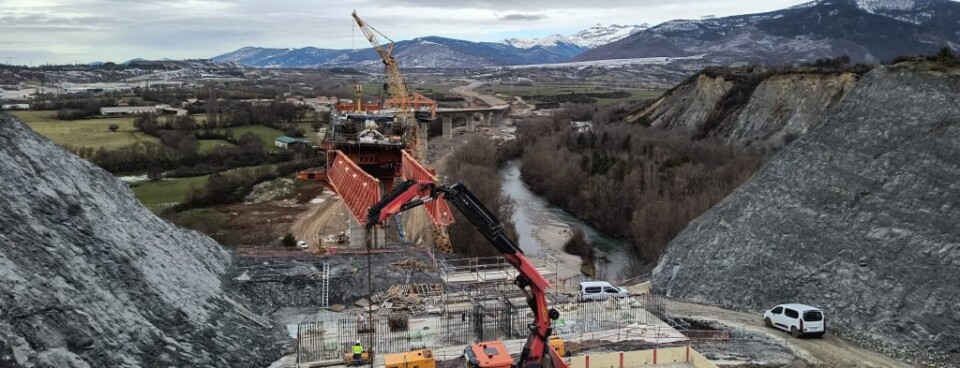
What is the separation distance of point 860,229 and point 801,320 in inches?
260

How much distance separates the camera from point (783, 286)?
26688 mm

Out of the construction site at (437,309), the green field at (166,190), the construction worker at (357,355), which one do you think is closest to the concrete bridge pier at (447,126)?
the green field at (166,190)

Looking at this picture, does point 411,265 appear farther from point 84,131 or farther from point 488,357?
point 84,131

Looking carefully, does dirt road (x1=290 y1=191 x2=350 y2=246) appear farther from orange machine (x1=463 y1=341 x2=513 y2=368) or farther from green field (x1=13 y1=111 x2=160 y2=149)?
green field (x1=13 y1=111 x2=160 y2=149)

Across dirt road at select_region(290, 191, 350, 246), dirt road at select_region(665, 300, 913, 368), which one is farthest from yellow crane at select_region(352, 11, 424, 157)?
dirt road at select_region(665, 300, 913, 368)

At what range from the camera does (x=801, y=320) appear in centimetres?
2242

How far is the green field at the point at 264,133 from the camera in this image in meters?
83.3

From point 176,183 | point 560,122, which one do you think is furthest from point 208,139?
point 560,122

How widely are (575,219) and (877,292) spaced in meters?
32.4

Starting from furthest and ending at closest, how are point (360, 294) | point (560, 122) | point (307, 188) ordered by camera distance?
point (560, 122) → point (307, 188) → point (360, 294)

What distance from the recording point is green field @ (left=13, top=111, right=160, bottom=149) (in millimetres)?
70875

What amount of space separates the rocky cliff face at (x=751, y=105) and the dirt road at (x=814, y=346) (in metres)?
33.9

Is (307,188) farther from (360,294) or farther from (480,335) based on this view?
(480,335)

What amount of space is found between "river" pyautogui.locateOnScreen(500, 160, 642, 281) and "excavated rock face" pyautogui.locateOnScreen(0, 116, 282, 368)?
78.4 ft
